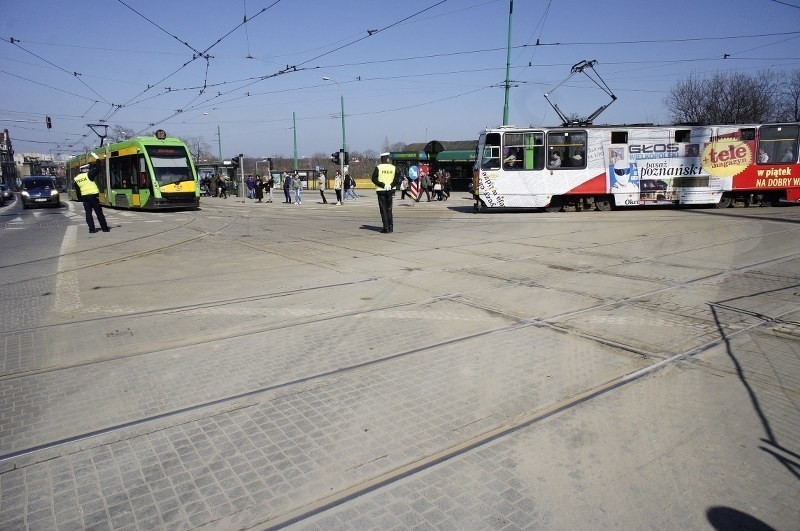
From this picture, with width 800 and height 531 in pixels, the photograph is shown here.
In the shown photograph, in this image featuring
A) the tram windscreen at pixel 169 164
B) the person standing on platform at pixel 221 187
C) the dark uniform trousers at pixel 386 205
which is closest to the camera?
the dark uniform trousers at pixel 386 205

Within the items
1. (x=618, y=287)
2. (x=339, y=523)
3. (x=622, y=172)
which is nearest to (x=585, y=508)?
(x=339, y=523)

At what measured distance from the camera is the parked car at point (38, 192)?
29211mm

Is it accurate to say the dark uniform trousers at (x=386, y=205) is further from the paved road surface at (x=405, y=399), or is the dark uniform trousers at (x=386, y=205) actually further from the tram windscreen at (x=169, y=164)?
the tram windscreen at (x=169, y=164)

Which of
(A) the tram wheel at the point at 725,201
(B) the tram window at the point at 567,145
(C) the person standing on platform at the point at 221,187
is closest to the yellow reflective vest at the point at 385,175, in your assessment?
(B) the tram window at the point at 567,145

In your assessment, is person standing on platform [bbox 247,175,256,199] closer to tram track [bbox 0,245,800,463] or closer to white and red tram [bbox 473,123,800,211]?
white and red tram [bbox 473,123,800,211]

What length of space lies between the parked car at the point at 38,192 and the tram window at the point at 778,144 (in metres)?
36.0

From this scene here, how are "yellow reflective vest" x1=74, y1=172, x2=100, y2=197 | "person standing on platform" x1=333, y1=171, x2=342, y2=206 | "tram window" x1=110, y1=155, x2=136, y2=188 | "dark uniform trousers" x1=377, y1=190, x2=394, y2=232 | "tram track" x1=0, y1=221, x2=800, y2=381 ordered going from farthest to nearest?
1. "person standing on platform" x1=333, y1=171, x2=342, y2=206
2. "tram window" x1=110, y1=155, x2=136, y2=188
3. "yellow reflective vest" x1=74, y1=172, x2=100, y2=197
4. "dark uniform trousers" x1=377, y1=190, x2=394, y2=232
5. "tram track" x1=0, y1=221, x2=800, y2=381

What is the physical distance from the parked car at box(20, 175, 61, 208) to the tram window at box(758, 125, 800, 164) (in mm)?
35977

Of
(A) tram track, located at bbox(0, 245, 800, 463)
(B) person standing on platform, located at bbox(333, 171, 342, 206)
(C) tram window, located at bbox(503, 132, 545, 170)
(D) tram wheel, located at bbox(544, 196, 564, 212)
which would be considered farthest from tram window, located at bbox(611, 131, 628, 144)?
(B) person standing on platform, located at bbox(333, 171, 342, 206)

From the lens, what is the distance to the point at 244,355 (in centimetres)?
480

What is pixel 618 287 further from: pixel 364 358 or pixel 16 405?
pixel 16 405

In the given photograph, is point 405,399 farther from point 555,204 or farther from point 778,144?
point 778,144

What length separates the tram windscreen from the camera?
2189 cm

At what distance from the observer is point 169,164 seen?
2211 cm
